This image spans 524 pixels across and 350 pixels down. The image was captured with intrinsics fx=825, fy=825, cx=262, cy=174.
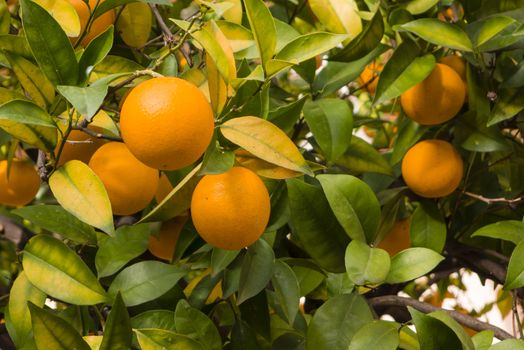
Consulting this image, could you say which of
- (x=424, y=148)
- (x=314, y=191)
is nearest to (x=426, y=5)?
(x=424, y=148)

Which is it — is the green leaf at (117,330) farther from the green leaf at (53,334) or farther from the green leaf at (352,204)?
the green leaf at (352,204)

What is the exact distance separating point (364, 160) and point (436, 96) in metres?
0.13


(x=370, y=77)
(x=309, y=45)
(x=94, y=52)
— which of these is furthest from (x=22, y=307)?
(x=370, y=77)

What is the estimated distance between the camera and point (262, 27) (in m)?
0.74

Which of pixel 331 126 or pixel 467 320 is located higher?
pixel 331 126

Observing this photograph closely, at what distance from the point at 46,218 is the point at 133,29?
0.26 metres

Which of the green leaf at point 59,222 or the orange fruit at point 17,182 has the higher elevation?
the green leaf at point 59,222

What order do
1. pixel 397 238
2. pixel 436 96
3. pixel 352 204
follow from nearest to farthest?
pixel 352 204 → pixel 436 96 → pixel 397 238

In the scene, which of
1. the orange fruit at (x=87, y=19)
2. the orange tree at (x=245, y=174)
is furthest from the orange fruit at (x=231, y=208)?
the orange fruit at (x=87, y=19)

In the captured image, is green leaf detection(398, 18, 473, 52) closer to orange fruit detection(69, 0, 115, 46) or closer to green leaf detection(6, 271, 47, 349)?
orange fruit detection(69, 0, 115, 46)

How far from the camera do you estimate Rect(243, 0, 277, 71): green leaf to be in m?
0.74

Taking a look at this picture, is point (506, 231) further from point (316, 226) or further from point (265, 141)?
point (265, 141)

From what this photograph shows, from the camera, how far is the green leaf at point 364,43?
93 centimetres

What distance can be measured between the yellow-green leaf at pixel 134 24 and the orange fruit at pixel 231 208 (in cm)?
31
